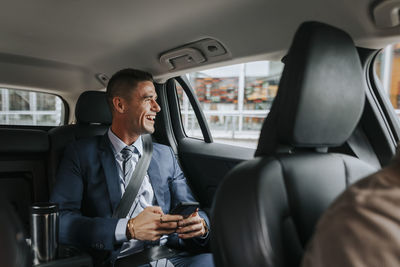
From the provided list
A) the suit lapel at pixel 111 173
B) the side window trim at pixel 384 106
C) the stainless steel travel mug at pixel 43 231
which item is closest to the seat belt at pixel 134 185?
the suit lapel at pixel 111 173

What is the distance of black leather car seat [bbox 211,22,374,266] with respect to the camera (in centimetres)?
88

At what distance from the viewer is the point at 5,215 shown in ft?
1.39

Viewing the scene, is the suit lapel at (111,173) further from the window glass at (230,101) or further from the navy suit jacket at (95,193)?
the window glass at (230,101)

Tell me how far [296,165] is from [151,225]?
0.77 meters

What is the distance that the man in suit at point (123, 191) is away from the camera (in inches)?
60.9

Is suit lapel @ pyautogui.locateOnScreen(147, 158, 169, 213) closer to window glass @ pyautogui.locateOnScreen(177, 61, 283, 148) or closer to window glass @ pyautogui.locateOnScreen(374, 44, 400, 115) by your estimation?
window glass @ pyautogui.locateOnScreen(177, 61, 283, 148)

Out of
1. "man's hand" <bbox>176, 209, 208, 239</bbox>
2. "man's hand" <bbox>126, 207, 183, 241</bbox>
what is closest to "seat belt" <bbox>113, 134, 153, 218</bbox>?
"man's hand" <bbox>126, 207, 183, 241</bbox>

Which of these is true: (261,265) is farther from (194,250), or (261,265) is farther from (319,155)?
(194,250)

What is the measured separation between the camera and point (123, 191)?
180 cm

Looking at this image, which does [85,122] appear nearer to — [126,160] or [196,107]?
[126,160]

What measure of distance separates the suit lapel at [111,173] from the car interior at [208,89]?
39 cm

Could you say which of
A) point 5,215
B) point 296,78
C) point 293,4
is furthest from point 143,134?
point 5,215

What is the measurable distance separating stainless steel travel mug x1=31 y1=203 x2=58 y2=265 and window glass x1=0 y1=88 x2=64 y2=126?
228 centimetres

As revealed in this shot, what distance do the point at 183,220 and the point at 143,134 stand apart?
25.2 inches
